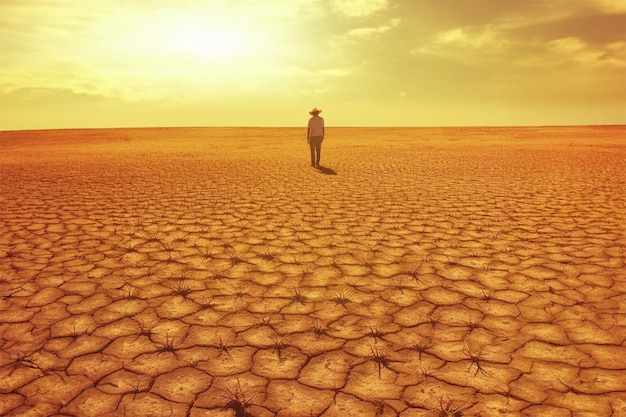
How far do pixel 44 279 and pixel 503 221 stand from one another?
15.6 feet

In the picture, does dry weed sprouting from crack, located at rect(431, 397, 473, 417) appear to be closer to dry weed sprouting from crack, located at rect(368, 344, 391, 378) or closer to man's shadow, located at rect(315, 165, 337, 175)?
dry weed sprouting from crack, located at rect(368, 344, 391, 378)

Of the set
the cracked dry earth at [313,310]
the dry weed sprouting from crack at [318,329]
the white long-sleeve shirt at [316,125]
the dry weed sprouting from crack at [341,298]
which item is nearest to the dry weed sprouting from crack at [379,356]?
the cracked dry earth at [313,310]

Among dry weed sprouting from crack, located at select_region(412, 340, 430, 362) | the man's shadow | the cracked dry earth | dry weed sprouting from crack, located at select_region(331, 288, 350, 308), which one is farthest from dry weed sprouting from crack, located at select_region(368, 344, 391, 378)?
the man's shadow

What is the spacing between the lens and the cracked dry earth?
1.98 meters

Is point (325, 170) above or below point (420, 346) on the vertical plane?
above

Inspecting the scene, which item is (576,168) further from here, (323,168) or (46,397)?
(46,397)

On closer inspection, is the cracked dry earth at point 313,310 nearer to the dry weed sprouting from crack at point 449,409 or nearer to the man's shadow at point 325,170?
the dry weed sprouting from crack at point 449,409

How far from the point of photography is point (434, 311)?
9.14ft

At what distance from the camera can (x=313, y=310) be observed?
281cm

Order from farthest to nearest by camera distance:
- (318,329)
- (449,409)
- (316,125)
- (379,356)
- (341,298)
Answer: (316,125) → (341,298) → (318,329) → (379,356) → (449,409)

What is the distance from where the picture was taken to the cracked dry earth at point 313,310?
1979 mm

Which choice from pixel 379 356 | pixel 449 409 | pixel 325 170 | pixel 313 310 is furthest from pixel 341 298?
pixel 325 170

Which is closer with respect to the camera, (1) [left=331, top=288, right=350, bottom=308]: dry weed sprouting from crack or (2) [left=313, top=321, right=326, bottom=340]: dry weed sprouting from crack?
(2) [left=313, top=321, right=326, bottom=340]: dry weed sprouting from crack

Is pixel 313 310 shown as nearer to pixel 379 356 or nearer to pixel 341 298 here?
pixel 341 298
